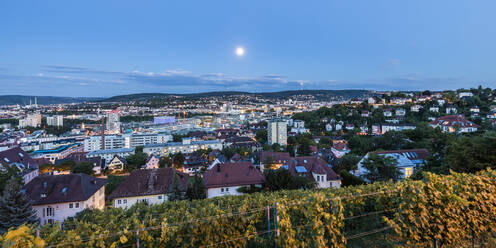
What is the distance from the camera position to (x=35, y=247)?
3.22 meters

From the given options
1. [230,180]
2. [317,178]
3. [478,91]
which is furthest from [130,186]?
Answer: [478,91]

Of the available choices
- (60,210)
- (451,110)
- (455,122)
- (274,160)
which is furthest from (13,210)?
(451,110)

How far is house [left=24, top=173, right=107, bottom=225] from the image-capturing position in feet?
53.0

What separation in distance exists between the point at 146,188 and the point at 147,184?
1.35ft

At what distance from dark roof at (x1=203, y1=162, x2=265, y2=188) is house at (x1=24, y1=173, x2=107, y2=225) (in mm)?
8399

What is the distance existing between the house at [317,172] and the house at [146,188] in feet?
32.2

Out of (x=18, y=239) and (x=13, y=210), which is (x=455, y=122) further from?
(x=13, y=210)

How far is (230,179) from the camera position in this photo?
18469mm

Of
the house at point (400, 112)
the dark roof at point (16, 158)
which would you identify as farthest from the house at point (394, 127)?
the dark roof at point (16, 158)

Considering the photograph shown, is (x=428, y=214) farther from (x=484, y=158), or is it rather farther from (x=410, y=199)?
(x=484, y=158)

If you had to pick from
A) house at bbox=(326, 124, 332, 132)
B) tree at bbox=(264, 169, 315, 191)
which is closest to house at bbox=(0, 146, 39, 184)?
tree at bbox=(264, 169, 315, 191)

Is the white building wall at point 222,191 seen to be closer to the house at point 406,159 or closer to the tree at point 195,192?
the tree at point 195,192

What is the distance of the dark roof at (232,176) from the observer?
18.1 meters

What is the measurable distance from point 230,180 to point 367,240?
13.0 m
